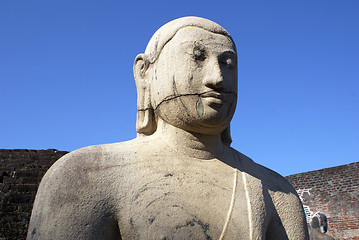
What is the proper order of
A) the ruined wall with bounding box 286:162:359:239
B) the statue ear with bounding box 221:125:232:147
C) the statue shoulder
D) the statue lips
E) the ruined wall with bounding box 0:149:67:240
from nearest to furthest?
the statue lips → the statue shoulder → the statue ear with bounding box 221:125:232:147 → the ruined wall with bounding box 0:149:67:240 → the ruined wall with bounding box 286:162:359:239

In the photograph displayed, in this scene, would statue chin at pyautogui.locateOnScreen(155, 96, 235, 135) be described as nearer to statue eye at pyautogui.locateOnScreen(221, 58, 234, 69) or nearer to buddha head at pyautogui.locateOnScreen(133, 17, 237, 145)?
buddha head at pyautogui.locateOnScreen(133, 17, 237, 145)

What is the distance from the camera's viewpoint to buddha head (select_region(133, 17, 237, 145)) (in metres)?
2.51

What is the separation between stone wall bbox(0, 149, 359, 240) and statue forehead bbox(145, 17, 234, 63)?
6723 mm

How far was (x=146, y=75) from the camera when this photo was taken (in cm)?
286

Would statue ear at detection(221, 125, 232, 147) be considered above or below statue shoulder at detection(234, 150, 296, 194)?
above

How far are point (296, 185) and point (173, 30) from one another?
11780mm

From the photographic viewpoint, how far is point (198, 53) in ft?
8.35

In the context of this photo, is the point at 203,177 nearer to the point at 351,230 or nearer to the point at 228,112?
the point at 228,112

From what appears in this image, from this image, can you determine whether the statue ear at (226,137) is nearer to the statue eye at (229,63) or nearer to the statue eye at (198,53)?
the statue eye at (229,63)

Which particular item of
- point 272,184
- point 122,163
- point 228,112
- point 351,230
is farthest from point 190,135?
point 351,230

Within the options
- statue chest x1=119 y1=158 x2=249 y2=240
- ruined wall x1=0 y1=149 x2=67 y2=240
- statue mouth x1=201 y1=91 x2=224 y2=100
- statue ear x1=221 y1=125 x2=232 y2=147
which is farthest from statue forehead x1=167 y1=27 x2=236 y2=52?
ruined wall x1=0 y1=149 x2=67 y2=240

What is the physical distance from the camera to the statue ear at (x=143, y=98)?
2.82 metres

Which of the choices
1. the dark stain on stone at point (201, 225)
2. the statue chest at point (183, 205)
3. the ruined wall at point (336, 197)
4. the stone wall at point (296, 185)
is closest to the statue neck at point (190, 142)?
the statue chest at point (183, 205)

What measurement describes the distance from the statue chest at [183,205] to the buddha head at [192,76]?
1.08 feet
